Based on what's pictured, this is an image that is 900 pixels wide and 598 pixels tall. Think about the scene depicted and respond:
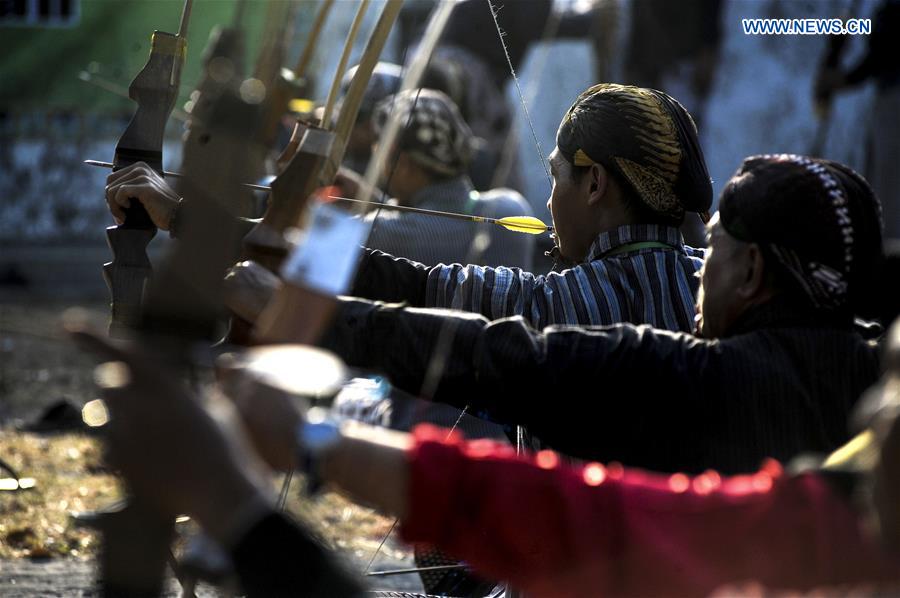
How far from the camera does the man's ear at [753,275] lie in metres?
1.77

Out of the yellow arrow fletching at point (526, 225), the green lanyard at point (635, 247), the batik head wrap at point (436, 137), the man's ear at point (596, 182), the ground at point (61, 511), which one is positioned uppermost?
the man's ear at point (596, 182)

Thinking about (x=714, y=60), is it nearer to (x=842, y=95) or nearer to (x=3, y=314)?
(x=842, y=95)

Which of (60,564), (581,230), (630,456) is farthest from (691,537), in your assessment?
(60,564)

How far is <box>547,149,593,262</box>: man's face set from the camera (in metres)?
2.41

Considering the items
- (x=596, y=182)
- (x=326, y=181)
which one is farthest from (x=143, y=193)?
(x=596, y=182)

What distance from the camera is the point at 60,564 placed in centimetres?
370

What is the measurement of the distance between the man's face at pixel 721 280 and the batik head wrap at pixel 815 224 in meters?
0.04

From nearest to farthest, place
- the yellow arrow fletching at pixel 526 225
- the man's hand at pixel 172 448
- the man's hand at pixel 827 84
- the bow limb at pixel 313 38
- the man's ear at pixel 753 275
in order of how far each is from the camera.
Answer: the man's hand at pixel 172 448 < the man's ear at pixel 753 275 < the yellow arrow fletching at pixel 526 225 < the bow limb at pixel 313 38 < the man's hand at pixel 827 84

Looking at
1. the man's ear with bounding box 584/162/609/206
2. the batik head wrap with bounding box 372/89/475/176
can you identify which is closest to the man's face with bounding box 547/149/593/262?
the man's ear with bounding box 584/162/609/206

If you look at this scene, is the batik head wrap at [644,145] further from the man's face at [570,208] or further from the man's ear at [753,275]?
the man's ear at [753,275]

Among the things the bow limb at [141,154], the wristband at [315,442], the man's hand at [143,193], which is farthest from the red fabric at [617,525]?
the man's hand at [143,193]

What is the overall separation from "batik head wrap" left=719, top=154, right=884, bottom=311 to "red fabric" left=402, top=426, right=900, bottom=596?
1.34 feet

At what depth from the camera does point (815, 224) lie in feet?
5.59

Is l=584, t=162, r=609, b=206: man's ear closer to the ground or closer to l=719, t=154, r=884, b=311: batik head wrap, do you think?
l=719, t=154, r=884, b=311: batik head wrap
